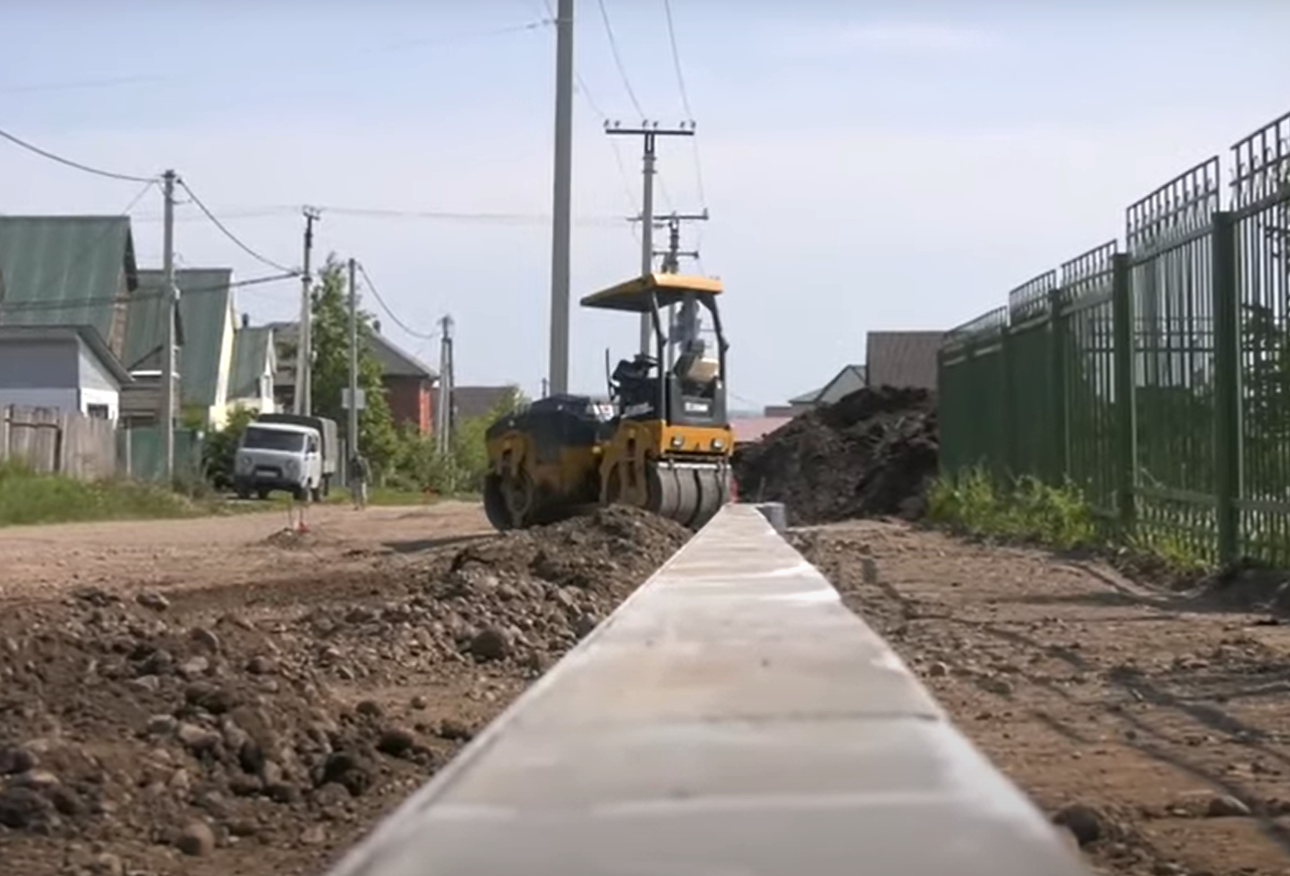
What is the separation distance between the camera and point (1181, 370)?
53.1 ft

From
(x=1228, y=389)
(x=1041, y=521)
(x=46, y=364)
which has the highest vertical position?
(x=46, y=364)

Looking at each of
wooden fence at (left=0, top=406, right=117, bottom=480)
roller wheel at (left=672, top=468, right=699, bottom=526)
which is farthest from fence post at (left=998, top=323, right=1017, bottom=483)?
wooden fence at (left=0, top=406, right=117, bottom=480)

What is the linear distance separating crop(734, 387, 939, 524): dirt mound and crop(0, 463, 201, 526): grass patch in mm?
11601

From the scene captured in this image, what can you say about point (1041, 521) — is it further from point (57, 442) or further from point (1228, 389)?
point (57, 442)

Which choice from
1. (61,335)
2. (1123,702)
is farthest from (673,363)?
(61,335)

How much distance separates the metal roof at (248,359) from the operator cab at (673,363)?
6562 centimetres

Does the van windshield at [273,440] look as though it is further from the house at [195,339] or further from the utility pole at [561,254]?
the utility pole at [561,254]

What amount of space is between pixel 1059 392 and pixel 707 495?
442cm

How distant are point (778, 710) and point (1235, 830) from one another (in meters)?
2.17

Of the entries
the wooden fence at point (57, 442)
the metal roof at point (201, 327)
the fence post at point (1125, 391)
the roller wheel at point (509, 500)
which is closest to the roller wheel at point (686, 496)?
the roller wheel at point (509, 500)

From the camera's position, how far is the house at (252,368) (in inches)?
3600

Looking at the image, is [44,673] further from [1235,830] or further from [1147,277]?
[1147,277]

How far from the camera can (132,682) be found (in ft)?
26.1

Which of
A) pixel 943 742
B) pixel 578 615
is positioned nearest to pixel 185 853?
pixel 943 742
